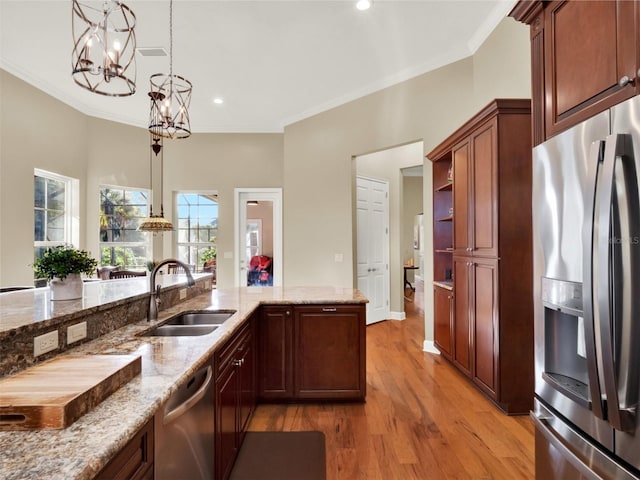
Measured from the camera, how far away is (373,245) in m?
5.75

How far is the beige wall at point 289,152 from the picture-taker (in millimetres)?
3887

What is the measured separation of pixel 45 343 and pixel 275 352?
5.67ft

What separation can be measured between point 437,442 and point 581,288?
1.63 metres

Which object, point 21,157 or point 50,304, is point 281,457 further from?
point 21,157

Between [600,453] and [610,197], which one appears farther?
[600,453]

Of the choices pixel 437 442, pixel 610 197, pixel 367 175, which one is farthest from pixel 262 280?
pixel 610 197

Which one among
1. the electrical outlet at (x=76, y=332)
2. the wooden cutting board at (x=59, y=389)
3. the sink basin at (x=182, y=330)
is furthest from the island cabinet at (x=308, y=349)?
the wooden cutting board at (x=59, y=389)

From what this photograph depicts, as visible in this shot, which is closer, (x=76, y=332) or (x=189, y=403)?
(x=189, y=403)

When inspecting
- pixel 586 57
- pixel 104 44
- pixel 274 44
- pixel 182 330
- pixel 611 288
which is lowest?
pixel 182 330

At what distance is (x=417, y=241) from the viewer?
30.7 feet

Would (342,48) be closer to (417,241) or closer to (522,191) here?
(522,191)

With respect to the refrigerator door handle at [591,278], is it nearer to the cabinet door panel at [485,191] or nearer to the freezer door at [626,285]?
the freezer door at [626,285]

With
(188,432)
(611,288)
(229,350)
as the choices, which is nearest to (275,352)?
(229,350)

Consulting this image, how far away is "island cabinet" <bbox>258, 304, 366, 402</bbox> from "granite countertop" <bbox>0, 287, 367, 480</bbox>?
824mm
